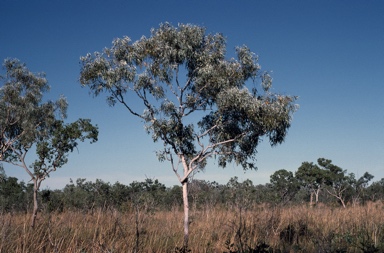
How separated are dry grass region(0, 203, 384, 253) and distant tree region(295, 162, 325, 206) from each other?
29511 mm

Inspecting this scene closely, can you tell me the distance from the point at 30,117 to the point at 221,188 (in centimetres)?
1994

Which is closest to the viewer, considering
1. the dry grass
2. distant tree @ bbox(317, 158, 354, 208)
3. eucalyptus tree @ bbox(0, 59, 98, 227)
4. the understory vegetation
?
the understory vegetation

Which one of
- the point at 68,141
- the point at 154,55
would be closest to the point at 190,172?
the point at 154,55

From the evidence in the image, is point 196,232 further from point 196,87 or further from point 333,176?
point 333,176

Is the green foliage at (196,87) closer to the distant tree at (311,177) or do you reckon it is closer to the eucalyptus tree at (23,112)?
the eucalyptus tree at (23,112)

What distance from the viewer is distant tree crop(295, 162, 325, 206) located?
43.4 metres

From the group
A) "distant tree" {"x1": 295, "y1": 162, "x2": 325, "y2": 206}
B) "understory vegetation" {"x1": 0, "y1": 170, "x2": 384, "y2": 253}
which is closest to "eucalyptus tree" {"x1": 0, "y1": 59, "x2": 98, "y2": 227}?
"understory vegetation" {"x1": 0, "y1": 170, "x2": 384, "y2": 253}

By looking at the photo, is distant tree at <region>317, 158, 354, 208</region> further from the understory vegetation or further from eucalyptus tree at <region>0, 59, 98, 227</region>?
eucalyptus tree at <region>0, 59, 98, 227</region>

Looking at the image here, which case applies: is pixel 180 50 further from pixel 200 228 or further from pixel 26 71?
pixel 26 71

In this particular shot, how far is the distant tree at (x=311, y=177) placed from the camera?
142 ft

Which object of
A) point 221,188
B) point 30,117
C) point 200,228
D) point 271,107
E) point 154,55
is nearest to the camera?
point 200,228

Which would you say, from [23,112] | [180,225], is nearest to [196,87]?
[180,225]

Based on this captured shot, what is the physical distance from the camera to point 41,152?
19.7 meters

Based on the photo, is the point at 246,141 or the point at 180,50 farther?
the point at 246,141
